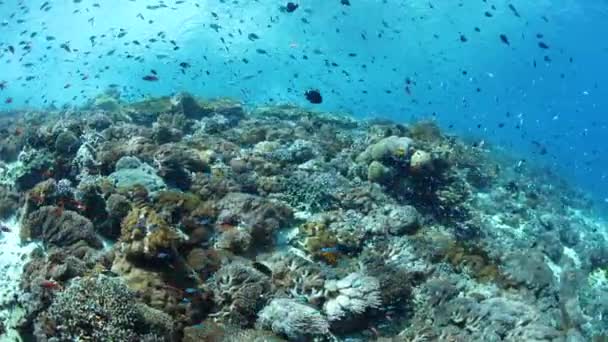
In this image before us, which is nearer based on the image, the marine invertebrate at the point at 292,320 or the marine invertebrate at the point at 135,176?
the marine invertebrate at the point at 292,320

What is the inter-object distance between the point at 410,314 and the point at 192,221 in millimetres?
4518

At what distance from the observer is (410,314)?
7906 mm

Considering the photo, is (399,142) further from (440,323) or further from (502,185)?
(502,185)

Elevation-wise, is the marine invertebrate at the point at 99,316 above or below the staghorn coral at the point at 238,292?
above

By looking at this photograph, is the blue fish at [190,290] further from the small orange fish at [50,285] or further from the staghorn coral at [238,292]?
the small orange fish at [50,285]

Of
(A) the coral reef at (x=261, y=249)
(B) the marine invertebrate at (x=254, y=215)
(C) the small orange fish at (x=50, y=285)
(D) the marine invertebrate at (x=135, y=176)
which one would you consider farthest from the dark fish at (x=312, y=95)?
(C) the small orange fish at (x=50, y=285)

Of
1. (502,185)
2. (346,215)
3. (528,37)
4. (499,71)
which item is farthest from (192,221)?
(499,71)

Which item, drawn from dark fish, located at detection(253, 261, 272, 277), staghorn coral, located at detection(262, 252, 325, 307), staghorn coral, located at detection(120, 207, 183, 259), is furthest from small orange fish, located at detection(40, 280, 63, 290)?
staghorn coral, located at detection(262, 252, 325, 307)

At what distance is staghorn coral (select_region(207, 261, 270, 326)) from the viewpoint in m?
6.69

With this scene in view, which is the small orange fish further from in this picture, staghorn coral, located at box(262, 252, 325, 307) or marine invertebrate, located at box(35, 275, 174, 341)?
staghorn coral, located at box(262, 252, 325, 307)

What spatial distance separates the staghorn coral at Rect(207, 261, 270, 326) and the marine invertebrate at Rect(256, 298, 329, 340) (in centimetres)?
21

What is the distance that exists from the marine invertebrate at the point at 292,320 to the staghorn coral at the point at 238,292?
0.21 metres

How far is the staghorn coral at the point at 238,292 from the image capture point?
6.69m

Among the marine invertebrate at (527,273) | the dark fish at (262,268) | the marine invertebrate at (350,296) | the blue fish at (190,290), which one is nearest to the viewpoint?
the blue fish at (190,290)
